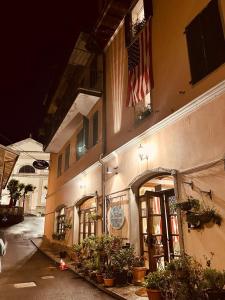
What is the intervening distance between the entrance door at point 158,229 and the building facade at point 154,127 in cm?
3

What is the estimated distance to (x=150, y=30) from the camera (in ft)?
31.8

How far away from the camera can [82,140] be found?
15.9m

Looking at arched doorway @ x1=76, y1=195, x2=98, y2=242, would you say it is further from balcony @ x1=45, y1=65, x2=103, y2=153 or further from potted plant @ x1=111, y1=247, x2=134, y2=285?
balcony @ x1=45, y1=65, x2=103, y2=153

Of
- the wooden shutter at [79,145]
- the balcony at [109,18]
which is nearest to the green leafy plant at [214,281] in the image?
the balcony at [109,18]

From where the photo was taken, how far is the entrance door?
8.33 meters

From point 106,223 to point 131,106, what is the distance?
4979 millimetres

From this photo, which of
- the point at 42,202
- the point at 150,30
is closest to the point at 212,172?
the point at 150,30

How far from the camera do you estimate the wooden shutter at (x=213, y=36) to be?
21.7 feet

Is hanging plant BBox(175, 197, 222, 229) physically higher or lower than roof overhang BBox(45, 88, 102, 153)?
lower

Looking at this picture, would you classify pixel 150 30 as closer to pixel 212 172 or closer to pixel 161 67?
pixel 161 67


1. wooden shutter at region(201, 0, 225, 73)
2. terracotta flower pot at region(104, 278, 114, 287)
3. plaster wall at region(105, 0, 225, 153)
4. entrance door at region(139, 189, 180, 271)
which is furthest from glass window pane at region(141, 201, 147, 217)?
wooden shutter at region(201, 0, 225, 73)

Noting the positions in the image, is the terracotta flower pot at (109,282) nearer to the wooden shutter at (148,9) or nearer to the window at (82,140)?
the window at (82,140)

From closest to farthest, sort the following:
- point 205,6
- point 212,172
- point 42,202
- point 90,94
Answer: point 212,172 < point 205,6 < point 90,94 < point 42,202

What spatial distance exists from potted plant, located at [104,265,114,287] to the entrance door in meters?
1.27
